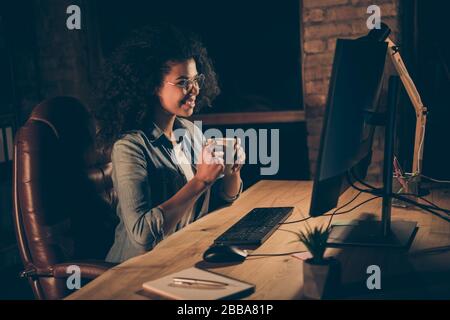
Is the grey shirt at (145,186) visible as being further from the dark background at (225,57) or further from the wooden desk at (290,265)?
the dark background at (225,57)

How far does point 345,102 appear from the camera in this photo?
4.05 ft

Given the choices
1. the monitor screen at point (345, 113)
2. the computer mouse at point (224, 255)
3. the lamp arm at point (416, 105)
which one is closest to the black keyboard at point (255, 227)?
the computer mouse at point (224, 255)

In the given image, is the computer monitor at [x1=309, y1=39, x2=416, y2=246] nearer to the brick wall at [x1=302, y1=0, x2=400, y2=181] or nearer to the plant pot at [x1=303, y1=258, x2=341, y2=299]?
the plant pot at [x1=303, y1=258, x2=341, y2=299]

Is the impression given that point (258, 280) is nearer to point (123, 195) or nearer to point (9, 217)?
point (123, 195)

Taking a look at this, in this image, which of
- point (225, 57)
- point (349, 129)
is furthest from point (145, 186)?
point (225, 57)

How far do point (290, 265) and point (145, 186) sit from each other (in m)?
0.58

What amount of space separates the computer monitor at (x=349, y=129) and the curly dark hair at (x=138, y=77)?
2.53 ft

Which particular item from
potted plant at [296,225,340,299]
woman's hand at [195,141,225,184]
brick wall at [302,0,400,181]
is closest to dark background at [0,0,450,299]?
brick wall at [302,0,400,181]

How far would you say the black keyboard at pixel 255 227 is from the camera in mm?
1489

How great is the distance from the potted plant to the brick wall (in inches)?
80.5

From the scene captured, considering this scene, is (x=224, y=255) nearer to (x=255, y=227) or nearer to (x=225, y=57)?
(x=255, y=227)

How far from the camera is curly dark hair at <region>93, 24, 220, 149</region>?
193 cm

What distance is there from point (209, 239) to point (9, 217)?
2.50 meters
